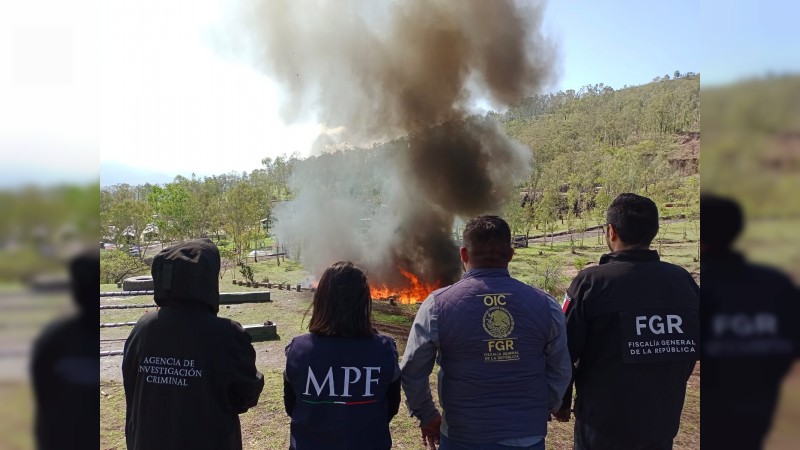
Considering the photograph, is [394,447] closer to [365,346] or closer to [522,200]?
[365,346]

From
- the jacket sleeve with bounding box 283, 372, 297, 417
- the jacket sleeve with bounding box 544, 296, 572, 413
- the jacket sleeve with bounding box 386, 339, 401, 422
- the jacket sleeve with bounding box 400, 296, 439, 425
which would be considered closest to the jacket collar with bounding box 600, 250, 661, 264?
the jacket sleeve with bounding box 544, 296, 572, 413

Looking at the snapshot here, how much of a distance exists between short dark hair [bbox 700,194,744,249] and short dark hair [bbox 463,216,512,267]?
85 cm

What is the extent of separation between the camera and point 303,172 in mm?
17438

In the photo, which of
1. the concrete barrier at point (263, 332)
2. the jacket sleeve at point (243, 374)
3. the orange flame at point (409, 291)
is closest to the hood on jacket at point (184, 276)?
the jacket sleeve at point (243, 374)

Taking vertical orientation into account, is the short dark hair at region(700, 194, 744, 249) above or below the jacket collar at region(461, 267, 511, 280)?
above

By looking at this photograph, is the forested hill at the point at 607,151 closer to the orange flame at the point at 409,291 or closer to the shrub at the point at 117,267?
the orange flame at the point at 409,291

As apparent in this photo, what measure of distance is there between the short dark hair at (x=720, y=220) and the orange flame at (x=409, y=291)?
11.9 m

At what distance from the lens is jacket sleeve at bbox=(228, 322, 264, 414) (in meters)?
2.39

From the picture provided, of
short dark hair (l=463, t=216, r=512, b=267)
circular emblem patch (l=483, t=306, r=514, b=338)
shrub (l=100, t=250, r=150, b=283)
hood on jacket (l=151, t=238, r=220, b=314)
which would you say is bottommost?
shrub (l=100, t=250, r=150, b=283)

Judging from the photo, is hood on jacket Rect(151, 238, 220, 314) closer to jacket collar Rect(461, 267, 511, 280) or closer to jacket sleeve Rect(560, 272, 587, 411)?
jacket collar Rect(461, 267, 511, 280)

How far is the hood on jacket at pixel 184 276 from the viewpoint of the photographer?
2.35 m

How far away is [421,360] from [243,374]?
0.88 metres

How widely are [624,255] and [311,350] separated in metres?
1.76

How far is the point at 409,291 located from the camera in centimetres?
1418
